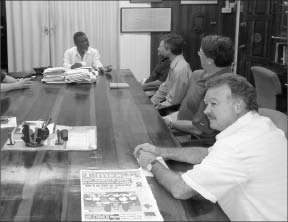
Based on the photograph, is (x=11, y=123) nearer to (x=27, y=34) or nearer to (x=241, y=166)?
(x=241, y=166)

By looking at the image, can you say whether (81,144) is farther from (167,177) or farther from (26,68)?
(26,68)

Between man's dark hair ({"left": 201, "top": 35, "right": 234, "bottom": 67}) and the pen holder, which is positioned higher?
man's dark hair ({"left": 201, "top": 35, "right": 234, "bottom": 67})

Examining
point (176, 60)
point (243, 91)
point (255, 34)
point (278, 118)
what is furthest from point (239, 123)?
point (255, 34)

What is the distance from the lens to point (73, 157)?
187 centimetres

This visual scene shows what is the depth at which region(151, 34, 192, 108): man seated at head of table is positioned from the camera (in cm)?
371

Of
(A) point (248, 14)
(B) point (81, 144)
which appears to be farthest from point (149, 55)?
(B) point (81, 144)

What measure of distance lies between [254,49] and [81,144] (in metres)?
4.11

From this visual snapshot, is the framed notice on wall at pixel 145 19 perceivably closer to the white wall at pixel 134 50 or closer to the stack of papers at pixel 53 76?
the white wall at pixel 134 50

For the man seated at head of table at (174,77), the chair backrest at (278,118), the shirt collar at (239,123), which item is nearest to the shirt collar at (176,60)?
the man seated at head of table at (174,77)

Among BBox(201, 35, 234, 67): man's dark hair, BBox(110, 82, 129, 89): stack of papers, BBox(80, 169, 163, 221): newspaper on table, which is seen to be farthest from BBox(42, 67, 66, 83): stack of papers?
Answer: BBox(80, 169, 163, 221): newspaper on table

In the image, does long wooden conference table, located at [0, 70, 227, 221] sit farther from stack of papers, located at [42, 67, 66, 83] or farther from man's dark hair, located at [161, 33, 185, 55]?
man's dark hair, located at [161, 33, 185, 55]

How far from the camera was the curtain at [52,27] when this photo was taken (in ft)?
21.1

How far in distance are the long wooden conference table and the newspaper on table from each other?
0.03 m

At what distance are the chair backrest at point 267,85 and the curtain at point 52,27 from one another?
9.96ft
